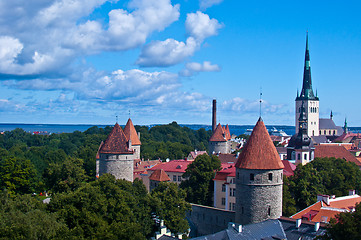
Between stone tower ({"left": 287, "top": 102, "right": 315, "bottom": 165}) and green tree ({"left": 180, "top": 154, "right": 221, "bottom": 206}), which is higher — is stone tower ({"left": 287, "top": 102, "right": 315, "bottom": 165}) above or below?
above

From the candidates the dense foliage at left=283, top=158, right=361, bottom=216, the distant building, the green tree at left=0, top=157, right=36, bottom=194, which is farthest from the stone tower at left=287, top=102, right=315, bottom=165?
the green tree at left=0, top=157, right=36, bottom=194

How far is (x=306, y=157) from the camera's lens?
59875 mm

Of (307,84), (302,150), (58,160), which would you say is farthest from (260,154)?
(307,84)

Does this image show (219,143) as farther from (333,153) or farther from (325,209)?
(325,209)

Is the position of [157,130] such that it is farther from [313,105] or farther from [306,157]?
[306,157]

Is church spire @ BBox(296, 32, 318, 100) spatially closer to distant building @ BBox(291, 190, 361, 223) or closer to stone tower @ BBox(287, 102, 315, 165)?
stone tower @ BBox(287, 102, 315, 165)

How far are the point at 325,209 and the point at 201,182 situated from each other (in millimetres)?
14858

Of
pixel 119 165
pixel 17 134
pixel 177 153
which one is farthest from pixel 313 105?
pixel 17 134

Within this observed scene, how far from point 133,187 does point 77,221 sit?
985 cm

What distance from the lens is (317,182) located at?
4197cm

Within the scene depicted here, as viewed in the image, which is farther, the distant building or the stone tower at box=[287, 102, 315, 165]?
the stone tower at box=[287, 102, 315, 165]

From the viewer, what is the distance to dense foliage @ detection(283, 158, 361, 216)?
39.9m

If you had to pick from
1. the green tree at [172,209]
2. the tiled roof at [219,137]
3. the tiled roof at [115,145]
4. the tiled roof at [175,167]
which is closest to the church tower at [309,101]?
the tiled roof at [219,137]

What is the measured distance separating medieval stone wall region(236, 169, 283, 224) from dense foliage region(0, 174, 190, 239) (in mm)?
5820
